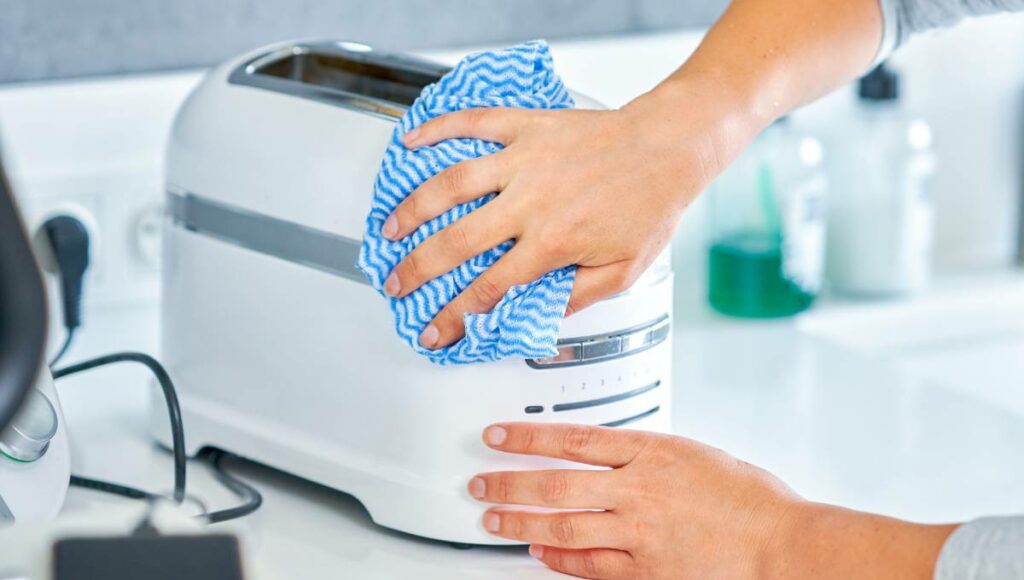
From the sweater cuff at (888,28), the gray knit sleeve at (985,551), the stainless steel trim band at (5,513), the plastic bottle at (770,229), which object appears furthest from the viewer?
the plastic bottle at (770,229)

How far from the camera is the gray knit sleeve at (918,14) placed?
3.25 feet

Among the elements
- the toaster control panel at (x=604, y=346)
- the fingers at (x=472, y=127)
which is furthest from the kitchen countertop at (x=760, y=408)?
the fingers at (x=472, y=127)

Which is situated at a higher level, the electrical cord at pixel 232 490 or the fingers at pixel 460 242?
the fingers at pixel 460 242

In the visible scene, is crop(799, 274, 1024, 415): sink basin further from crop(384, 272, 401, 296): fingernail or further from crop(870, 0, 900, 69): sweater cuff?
crop(384, 272, 401, 296): fingernail

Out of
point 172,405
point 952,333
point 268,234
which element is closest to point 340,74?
point 268,234

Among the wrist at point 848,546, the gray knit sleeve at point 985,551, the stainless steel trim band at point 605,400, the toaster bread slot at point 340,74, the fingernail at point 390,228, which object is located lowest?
the wrist at point 848,546

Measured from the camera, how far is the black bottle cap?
4.37ft

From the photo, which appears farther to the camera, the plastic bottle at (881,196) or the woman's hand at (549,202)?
the plastic bottle at (881,196)

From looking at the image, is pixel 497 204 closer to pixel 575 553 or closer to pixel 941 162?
pixel 575 553

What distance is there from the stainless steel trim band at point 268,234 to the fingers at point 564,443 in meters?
0.13

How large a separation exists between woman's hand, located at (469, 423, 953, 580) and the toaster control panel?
39 millimetres

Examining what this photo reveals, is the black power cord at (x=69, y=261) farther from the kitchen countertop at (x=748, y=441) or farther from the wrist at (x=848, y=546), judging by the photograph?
the wrist at (x=848, y=546)

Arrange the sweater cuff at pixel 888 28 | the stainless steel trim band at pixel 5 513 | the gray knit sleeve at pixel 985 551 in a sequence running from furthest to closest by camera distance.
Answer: the sweater cuff at pixel 888 28
the stainless steel trim band at pixel 5 513
the gray knit sleeve at pixel 985 551

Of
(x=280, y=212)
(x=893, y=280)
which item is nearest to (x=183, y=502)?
(x=280, y=212)
